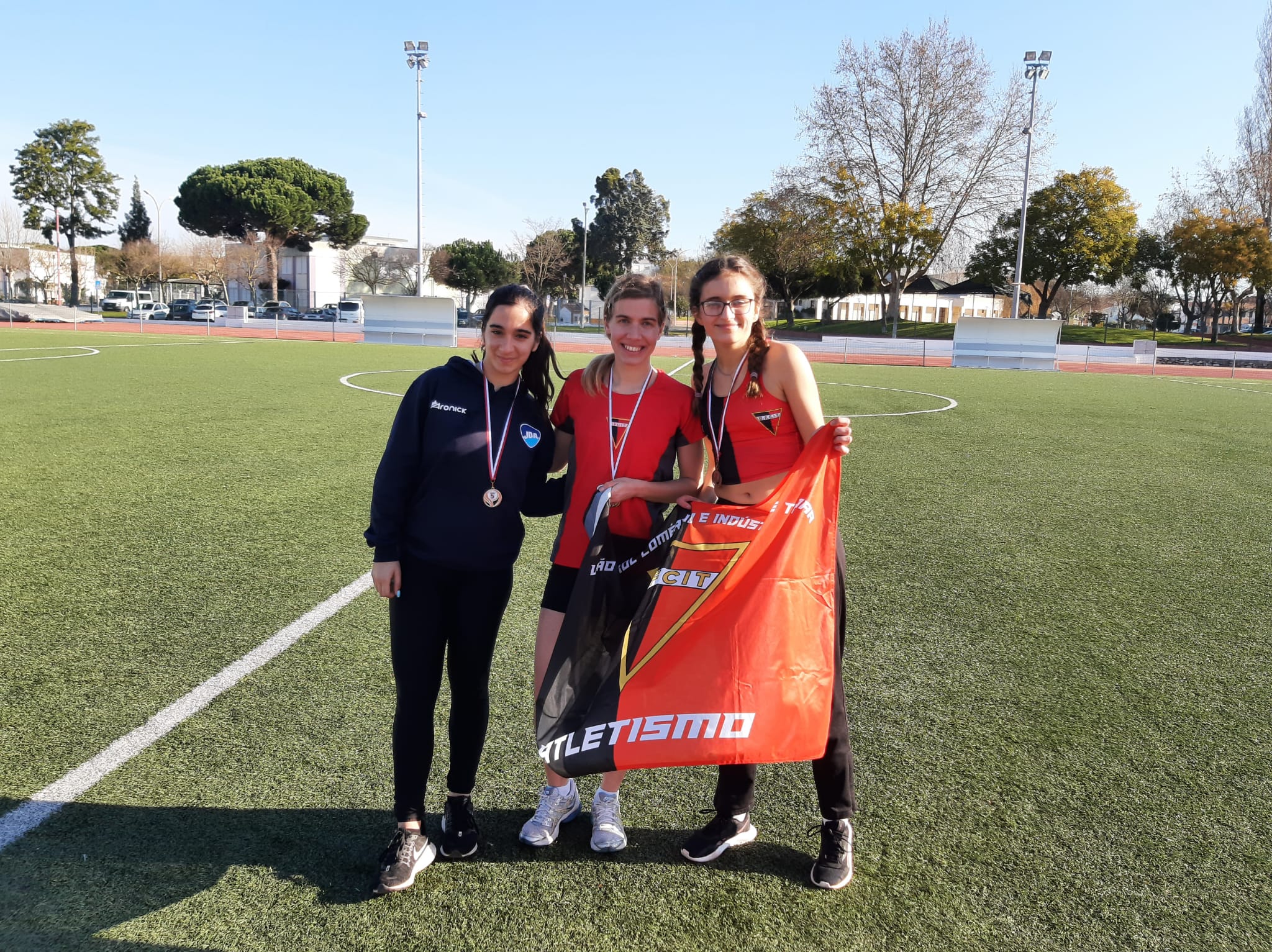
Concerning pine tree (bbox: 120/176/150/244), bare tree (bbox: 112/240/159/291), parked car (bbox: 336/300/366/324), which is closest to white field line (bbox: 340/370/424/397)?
parked car (bbox: 336/300/366/324)

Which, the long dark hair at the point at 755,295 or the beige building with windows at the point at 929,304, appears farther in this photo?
the beige building with windows at the point at 929,304

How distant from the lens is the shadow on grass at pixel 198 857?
2.43m

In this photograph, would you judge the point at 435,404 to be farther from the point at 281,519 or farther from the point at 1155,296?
the point at 1155,296

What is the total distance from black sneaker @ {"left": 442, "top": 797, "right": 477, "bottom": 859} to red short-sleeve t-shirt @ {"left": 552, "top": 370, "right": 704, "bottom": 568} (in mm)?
864

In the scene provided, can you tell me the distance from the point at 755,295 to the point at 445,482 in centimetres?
116

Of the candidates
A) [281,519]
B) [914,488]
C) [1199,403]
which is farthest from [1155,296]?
[281,519]

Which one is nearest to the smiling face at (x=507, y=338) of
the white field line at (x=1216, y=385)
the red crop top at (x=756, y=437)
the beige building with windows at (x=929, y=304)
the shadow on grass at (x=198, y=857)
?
the red crop top at (x=756, y=437)

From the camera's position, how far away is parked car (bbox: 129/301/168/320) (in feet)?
170

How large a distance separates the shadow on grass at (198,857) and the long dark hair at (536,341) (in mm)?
1461

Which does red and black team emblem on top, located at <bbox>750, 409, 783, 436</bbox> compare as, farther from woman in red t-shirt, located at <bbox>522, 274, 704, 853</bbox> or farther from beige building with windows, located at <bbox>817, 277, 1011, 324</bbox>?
beige building with windows, located at <bbox>817, 277, 1011, 324</bbox>

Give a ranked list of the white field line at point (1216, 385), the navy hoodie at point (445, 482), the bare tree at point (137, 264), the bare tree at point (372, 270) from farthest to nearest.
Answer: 1. the bare tree at point (372, 270)
2. the bare tree at point (137, 264)
3. the white field line at point (1216, 385)
4. the navy hoodie at point (445, 482)

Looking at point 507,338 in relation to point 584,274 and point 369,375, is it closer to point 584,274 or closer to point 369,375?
point 369,375

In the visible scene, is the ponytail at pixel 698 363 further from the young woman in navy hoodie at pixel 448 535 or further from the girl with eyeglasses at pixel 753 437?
the young woman in navy hoodie at pixel 448 535

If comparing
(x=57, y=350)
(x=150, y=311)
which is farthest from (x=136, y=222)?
(x=57, y=350)
